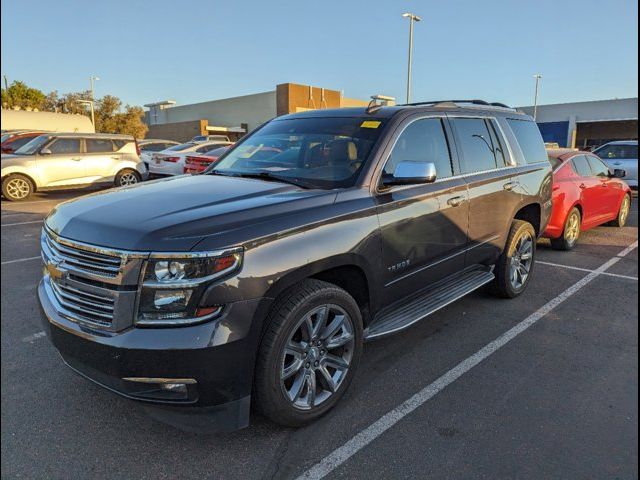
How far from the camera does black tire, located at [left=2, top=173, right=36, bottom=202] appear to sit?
12281 mm

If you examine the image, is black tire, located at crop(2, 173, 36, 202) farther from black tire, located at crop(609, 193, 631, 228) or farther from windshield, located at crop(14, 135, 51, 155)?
black tire, located at crop(609, 193, 631, 228)

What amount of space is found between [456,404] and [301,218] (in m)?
1.65

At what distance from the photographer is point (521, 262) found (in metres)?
5.42

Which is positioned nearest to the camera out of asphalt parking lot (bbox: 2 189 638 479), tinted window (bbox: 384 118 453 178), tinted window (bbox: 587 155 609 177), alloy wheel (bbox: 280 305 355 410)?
asphalt parking lot (bbox: 2 189 638 479)

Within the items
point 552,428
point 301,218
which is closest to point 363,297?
point 301,218

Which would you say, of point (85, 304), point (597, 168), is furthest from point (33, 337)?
point (597, 168)

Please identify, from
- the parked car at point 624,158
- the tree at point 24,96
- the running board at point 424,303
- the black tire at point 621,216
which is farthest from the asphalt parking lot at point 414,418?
the tree at point 24,96

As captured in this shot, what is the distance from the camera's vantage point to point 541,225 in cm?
573

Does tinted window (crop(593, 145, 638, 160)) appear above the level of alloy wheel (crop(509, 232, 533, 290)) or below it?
above

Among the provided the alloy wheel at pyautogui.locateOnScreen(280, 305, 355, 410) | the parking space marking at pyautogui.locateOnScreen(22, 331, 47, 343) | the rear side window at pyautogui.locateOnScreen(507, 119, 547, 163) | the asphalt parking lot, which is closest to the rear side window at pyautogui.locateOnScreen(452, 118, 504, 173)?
the rear side window at pyautogui.locateOnScreen(507, 119, 547, 163)

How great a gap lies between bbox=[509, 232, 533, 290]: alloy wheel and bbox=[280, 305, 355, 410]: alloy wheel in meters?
2.80

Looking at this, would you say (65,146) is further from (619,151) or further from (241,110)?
(241,110)

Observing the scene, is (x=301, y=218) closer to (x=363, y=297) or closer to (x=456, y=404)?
(x=363, y=297)

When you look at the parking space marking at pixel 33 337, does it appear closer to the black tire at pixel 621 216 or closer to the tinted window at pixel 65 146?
the black tire at pixel 621 216
